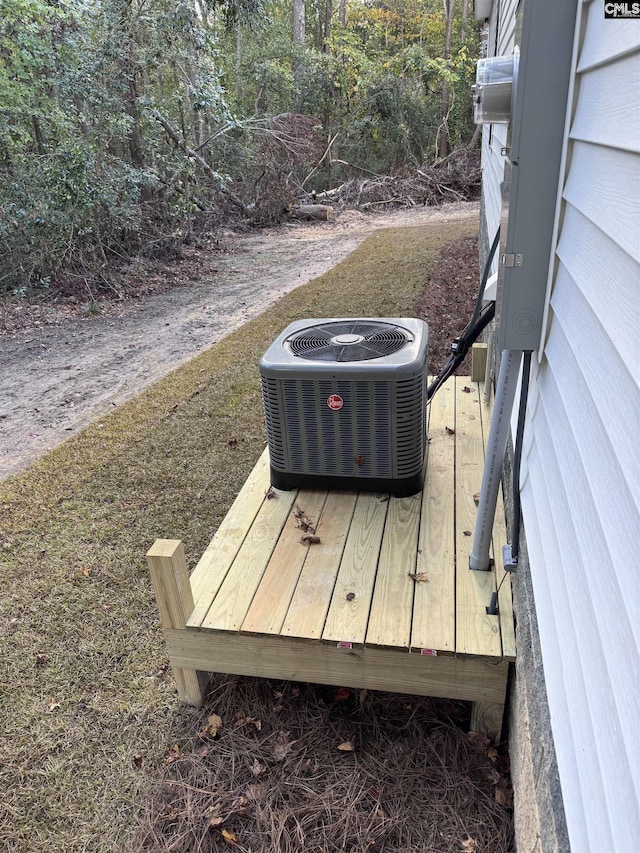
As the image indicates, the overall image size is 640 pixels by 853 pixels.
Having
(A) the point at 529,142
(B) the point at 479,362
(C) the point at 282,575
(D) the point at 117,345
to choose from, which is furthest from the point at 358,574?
(D) the point at 117,345

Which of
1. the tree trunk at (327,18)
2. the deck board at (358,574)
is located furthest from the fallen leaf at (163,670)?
the tree trunk at (327,18)

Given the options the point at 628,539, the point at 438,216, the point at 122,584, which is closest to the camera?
the point at 628,539

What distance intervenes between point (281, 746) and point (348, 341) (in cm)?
166

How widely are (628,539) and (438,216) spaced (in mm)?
13676

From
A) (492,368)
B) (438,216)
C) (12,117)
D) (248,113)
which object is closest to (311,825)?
(492,368)

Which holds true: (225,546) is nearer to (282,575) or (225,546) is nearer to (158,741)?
(282,575)

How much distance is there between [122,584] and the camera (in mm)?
2957

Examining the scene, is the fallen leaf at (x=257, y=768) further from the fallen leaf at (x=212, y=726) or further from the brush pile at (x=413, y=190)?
the brush pile at (x=413, y=190)

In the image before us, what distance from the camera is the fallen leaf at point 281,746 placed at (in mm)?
2117

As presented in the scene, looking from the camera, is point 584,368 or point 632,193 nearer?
point 632,193

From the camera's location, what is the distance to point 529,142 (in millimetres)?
1503

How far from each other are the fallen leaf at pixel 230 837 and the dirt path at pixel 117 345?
2.88m

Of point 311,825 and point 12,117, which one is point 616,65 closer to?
point 311,825

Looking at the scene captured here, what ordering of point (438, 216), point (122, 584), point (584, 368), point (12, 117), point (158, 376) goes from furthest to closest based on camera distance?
1. point (438, 216)
2. point (12, 117)
3. point (158, 376)
4. point (122, 584)
5. point (584, 368)
